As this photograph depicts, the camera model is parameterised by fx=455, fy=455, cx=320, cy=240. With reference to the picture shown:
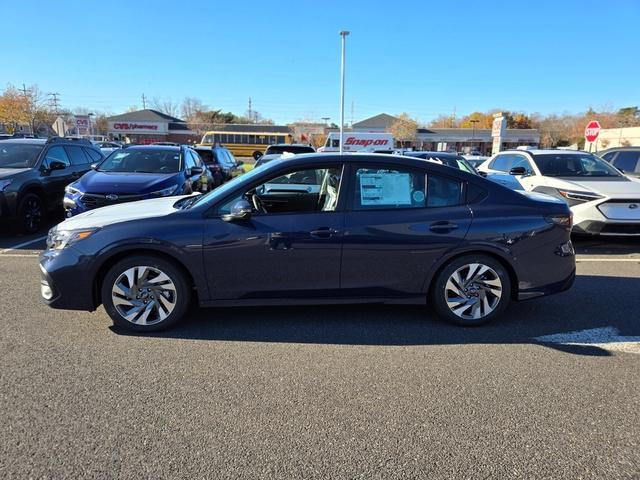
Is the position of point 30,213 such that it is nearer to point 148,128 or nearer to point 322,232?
point 322,232

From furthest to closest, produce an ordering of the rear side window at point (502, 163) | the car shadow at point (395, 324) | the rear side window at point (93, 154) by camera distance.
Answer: the rear side window at point (93, 154), the rear side window at point (502, 163), the car shadow at point (395, 324)

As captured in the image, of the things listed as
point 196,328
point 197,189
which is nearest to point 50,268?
point 196,328

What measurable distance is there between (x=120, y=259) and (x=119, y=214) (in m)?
0.48

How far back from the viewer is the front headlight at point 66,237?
3932 millimetres

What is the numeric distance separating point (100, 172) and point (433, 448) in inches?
311


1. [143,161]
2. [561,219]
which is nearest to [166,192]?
[143,161]

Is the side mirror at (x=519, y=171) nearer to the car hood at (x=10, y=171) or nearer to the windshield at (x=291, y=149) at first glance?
the windshield at (x=291, y=149)

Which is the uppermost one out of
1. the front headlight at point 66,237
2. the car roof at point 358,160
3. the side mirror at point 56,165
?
the car roof at point 358,160

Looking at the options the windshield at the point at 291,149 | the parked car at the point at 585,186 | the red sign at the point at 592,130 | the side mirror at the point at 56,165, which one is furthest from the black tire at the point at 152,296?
the red sign at the point at 592,130

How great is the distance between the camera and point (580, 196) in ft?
24.9

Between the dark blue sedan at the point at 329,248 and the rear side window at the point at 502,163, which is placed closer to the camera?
the dark blue sedan at the point at 329,248

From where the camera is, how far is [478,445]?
2.57m

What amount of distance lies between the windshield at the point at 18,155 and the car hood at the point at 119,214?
5384mm

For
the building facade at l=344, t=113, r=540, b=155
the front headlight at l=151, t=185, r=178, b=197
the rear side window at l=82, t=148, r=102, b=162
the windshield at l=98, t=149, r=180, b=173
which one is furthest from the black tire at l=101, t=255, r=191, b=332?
the building facade at l=344, t=113, r=540, b=155
